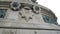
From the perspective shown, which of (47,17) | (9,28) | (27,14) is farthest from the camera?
(47,17)

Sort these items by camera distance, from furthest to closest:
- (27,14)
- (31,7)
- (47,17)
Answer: (47,17), (31,7), (27,14)

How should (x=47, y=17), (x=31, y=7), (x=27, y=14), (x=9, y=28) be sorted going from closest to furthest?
1. (x=9, y=28)
2. (x=27, y=14)
3. (x=31, y=7)
4. (x=47, y=17)

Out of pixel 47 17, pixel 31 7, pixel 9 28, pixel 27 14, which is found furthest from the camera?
pixel 47 17

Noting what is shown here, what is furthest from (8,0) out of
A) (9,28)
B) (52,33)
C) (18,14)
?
(52,33)

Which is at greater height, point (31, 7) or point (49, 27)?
point (31, 7)

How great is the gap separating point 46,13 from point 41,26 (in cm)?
279

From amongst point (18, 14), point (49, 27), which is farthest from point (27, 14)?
point (49, 27)

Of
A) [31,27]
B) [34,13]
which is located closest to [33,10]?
[34,13]

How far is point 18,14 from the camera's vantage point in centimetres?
1258

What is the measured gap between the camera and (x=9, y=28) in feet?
37.0

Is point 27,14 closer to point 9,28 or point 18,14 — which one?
point 18,14

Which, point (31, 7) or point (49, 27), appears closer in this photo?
point (49, 27)

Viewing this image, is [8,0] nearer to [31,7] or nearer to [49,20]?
[31,7]

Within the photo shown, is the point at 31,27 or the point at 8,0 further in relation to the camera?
the point at 8,0
